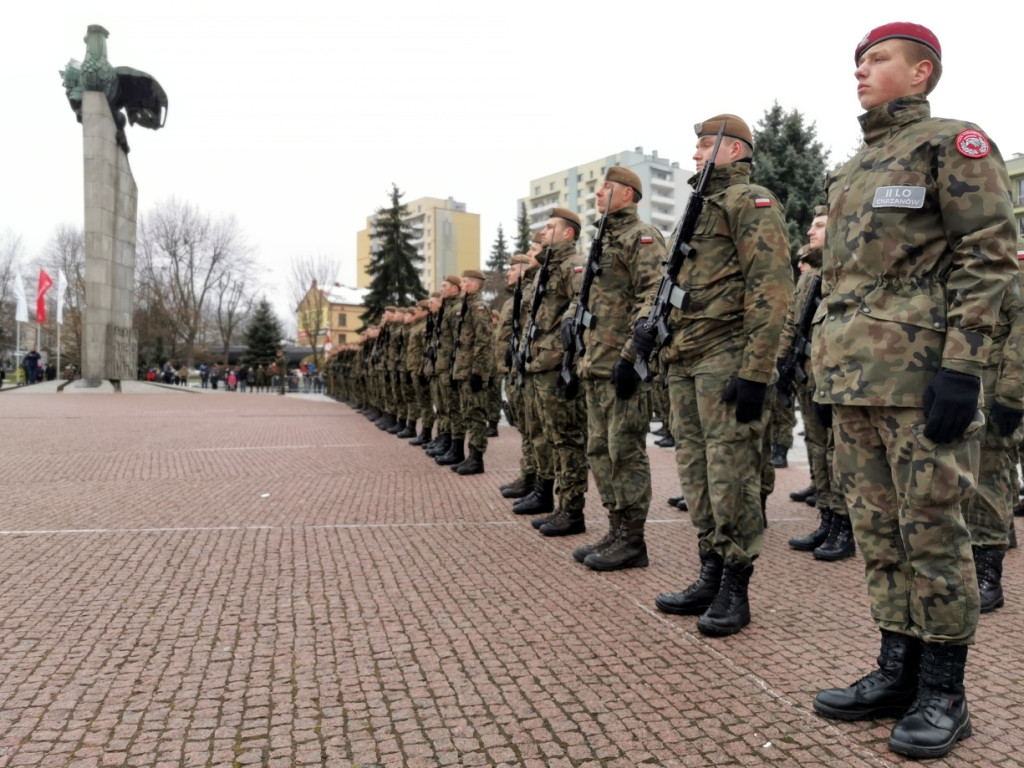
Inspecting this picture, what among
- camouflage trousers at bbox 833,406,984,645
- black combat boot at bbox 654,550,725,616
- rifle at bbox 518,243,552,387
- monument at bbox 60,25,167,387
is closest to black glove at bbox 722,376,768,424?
camouflage trousers at bbox 833,406,984,645

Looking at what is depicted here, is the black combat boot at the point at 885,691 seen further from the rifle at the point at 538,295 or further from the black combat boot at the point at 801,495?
the black combat boot at the point at 801,495

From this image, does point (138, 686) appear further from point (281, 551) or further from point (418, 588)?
point (281, 551)

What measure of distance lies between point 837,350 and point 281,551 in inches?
150

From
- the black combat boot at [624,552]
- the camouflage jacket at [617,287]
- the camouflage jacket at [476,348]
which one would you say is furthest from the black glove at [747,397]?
the camouflage jacket at [476,348]

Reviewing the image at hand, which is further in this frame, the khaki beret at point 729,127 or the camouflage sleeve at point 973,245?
the khaki beret at point 729,127

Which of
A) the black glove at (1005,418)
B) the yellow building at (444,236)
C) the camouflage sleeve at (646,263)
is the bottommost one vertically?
the black glove at (1005,418)

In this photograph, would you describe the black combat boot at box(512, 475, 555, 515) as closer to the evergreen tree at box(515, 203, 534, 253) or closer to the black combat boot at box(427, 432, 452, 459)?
the black combat boot at box(427, 432, 452, 459)

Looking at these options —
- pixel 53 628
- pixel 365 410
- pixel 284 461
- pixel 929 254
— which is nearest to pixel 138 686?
pixel 53 628

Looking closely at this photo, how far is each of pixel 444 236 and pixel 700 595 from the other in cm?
10327

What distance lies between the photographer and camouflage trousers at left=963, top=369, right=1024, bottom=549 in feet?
13.8

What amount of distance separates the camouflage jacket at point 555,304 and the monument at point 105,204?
92.9ft

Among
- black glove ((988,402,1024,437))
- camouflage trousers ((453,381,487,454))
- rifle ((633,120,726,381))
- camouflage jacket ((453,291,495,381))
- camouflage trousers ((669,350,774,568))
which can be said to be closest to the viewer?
camouflage trousers ((669,350,774,568))

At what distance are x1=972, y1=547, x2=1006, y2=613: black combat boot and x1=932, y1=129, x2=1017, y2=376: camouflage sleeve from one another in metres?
2.22

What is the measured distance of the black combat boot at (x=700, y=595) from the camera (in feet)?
12.8
